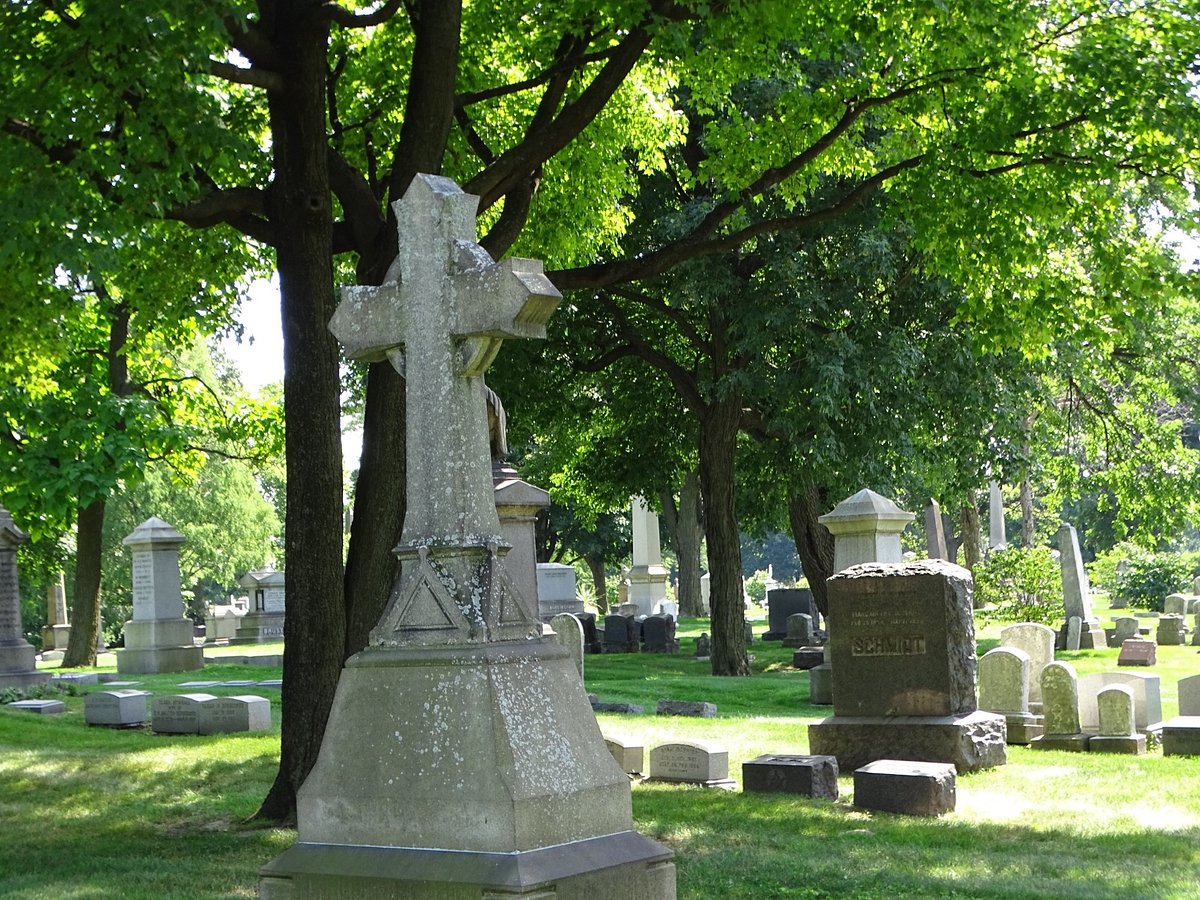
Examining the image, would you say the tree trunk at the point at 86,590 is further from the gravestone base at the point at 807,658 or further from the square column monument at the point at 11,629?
the gravestone base at the point at 807,658

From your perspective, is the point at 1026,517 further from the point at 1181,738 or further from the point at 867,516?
the point at 1181,738

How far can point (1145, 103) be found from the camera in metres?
11.6

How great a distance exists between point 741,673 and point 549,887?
62.0 feet

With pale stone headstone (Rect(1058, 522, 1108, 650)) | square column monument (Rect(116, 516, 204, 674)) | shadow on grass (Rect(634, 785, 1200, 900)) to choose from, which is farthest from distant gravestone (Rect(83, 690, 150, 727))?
pale stone headstone (Rect(1058, 522, 1108, 650))

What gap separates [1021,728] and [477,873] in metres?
10.1

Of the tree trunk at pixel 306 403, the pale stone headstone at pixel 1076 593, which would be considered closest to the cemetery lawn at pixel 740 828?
the tree trunk at pixel 306 403

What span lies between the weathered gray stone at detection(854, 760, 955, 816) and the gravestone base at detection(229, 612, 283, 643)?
31841 millimetres

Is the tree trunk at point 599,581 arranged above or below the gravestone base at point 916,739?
above

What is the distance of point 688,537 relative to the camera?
44438mm

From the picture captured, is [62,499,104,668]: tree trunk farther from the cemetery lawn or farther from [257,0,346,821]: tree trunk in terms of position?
[257,0,346,821]: tree trunk

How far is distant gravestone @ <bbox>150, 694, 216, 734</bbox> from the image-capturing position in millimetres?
15531

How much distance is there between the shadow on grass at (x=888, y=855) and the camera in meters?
7.58

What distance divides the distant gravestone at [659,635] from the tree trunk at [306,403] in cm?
2127

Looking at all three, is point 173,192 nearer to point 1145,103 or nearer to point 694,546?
point 1145,103
